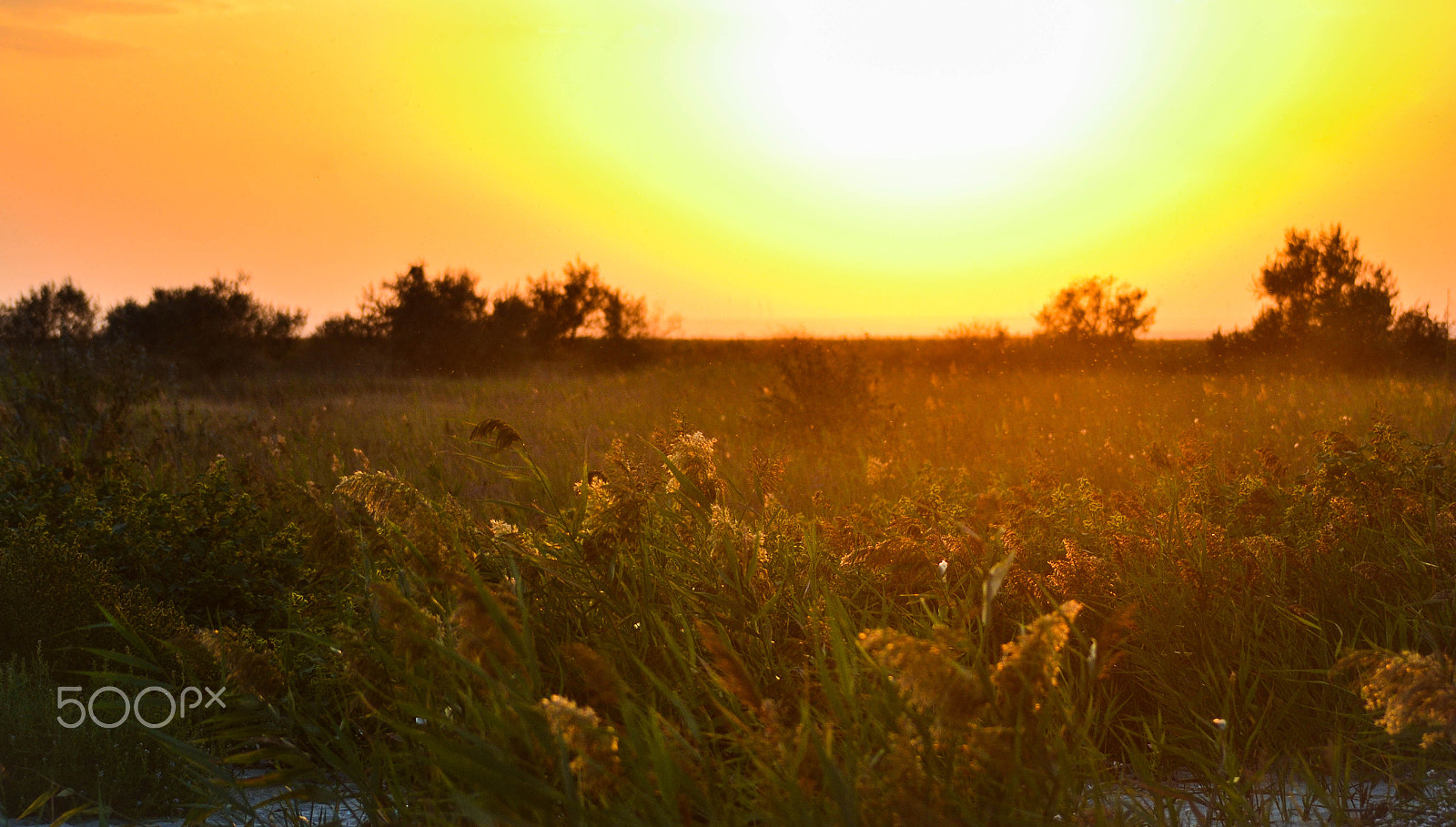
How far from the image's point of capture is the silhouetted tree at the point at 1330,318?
2342 centimetres

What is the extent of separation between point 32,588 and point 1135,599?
12.5 ft

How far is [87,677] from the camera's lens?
3.14 metres

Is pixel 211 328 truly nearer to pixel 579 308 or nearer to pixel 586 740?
pixel 579 308

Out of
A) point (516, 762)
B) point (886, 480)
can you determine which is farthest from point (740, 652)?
point (886, 480)

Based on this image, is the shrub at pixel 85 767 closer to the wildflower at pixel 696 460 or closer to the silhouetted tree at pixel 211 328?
the wildflower at pixel 696 460

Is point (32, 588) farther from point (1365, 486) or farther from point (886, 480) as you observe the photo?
point (1365, 486)

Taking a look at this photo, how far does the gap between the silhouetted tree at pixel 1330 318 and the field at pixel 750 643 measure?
22114 mm

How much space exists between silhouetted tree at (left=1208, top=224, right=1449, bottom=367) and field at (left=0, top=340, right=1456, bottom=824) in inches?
871

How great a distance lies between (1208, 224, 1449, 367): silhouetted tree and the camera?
2342 cm

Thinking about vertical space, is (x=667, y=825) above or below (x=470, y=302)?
below

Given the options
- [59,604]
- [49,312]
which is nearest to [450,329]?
[49,312]

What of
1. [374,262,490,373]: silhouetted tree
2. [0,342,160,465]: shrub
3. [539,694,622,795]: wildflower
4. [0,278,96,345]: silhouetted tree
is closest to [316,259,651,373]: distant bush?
[374,262,490,373]: silhouetted tree

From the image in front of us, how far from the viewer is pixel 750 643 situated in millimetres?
2451

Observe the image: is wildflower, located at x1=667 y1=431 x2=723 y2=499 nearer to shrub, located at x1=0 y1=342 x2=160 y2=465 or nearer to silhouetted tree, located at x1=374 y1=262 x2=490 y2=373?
shrub, located at x1=0 y1=342 x2=160 y2=465
